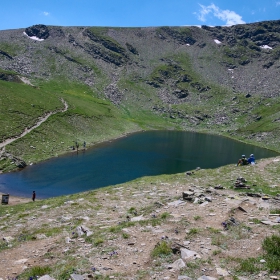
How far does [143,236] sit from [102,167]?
4632 centimetres

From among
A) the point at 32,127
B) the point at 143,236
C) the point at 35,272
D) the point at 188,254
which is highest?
the point at 32,127

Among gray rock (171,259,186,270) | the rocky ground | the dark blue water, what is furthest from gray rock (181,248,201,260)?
the dark blue water

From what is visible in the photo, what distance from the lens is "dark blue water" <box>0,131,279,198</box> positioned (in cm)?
4631

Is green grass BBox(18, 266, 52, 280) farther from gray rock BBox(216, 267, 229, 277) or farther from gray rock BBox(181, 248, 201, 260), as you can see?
gray rock BBox(216, 267, 229, 277)

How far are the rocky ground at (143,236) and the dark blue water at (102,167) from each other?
21.2 metres

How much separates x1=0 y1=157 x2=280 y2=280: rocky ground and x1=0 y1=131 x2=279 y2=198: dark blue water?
21.2 meters

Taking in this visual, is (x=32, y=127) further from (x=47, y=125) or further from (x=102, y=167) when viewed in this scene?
(x=102, y=167)

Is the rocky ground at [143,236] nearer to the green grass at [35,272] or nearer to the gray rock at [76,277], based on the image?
the gray rock at [76,277]

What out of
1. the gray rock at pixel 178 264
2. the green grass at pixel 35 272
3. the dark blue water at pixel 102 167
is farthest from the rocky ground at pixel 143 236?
the dark blue water at pixel 102 167

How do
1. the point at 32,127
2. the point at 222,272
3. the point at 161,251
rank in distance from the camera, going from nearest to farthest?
the point at 222,272
the point at 161,251
the point at 32,127

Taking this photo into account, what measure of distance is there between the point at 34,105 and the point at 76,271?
94330 millimetres

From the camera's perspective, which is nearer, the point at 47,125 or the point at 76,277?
the point at 76,277

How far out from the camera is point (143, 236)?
593 inches

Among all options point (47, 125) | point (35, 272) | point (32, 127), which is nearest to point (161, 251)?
point (35, 272)
